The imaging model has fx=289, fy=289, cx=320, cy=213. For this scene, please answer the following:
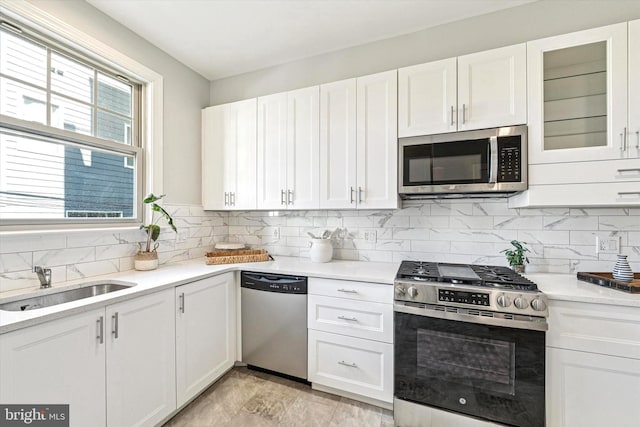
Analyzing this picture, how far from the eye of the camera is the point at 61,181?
1.89 m

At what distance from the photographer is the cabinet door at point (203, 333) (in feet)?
6.22

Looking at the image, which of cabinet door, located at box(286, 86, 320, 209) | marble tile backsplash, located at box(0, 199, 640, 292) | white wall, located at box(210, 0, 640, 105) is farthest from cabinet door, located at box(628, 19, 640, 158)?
cabinet door, located at box(286, 86, 320, 209)

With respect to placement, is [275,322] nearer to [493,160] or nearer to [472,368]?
[472,368]

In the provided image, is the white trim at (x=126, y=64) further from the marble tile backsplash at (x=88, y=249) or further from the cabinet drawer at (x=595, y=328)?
the cabinet drawer at (x=595, y=328)

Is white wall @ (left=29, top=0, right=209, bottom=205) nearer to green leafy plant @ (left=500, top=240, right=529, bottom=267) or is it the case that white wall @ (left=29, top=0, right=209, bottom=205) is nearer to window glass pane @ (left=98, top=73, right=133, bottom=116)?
window glass pane @ (left=98, top=73, right=133, bottom=116)

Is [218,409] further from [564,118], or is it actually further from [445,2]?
[445,2]

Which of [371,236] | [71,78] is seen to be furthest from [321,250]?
[71,78]

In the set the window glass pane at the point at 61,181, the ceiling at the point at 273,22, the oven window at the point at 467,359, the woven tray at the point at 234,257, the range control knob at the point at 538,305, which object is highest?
the ceiling at the point at 273,22

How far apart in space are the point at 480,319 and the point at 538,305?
29 centimetres

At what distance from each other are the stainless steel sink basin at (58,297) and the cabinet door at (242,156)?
1.19 m

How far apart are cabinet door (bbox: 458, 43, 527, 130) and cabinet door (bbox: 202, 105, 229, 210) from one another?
2100 mm

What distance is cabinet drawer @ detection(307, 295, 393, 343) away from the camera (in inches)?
75.0

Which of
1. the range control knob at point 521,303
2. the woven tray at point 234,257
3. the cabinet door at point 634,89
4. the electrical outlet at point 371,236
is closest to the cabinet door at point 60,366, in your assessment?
the woven tray at point 234,257

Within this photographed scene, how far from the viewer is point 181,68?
2.73m
